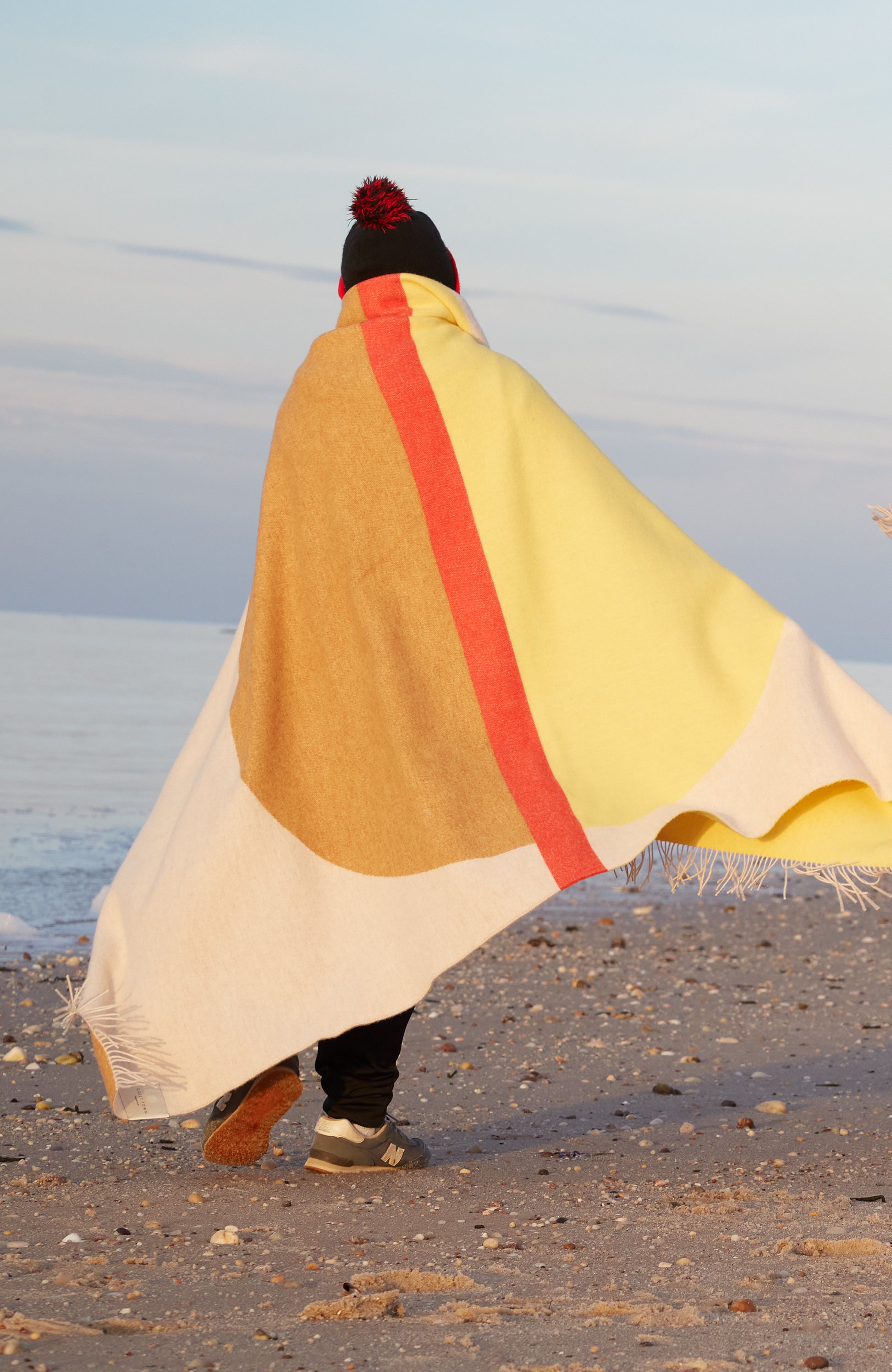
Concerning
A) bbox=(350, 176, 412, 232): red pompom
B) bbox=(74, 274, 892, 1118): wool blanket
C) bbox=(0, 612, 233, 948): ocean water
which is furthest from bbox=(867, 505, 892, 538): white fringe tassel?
bbox=(0, 612, 233, 948): ocean water

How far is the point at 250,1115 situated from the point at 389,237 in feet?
7.10

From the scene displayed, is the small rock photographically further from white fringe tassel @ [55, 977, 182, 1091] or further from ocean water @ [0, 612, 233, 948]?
ocean water @ [0, 612, 233, 948]

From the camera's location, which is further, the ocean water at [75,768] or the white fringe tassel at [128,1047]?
the ocean water at [75,768]

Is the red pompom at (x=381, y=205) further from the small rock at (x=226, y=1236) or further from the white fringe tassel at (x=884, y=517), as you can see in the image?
the small rock at (x=226, y=1236)

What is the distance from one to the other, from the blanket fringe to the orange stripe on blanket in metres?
0.23

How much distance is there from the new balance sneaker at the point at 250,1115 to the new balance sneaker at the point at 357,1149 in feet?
0.57

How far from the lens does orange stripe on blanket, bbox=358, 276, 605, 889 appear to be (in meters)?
3.19

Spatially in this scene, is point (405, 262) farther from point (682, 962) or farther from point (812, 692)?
point (682, 962)

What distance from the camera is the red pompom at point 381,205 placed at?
362 cm

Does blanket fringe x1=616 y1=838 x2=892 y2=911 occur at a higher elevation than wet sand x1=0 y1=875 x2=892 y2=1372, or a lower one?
higher

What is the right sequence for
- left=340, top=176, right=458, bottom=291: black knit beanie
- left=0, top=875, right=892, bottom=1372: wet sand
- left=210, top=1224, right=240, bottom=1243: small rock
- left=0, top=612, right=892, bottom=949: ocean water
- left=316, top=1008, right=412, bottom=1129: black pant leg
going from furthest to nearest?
left=0, top=612, right=892, bottom=949: ocean water → left=340, top=176, right=458, bottom=291: black knit beanie → left=316, top=1008, right=412, bottom=1129: black pant leg → left=210, top=1224, right=240, bottom=1243: small rock → left=0, top=875, right=892, bottom=1372: wet sand

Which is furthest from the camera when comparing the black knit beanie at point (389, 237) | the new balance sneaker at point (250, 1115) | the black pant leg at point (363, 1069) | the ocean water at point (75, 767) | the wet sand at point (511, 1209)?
the ocean water at point (75, 767)

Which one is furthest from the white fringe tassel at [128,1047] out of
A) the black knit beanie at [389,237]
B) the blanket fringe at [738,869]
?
the black knit beanie at [389,237]

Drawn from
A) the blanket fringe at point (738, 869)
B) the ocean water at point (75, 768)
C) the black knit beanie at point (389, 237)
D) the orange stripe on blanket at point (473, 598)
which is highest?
the black knit beanie at point (389, 237)
